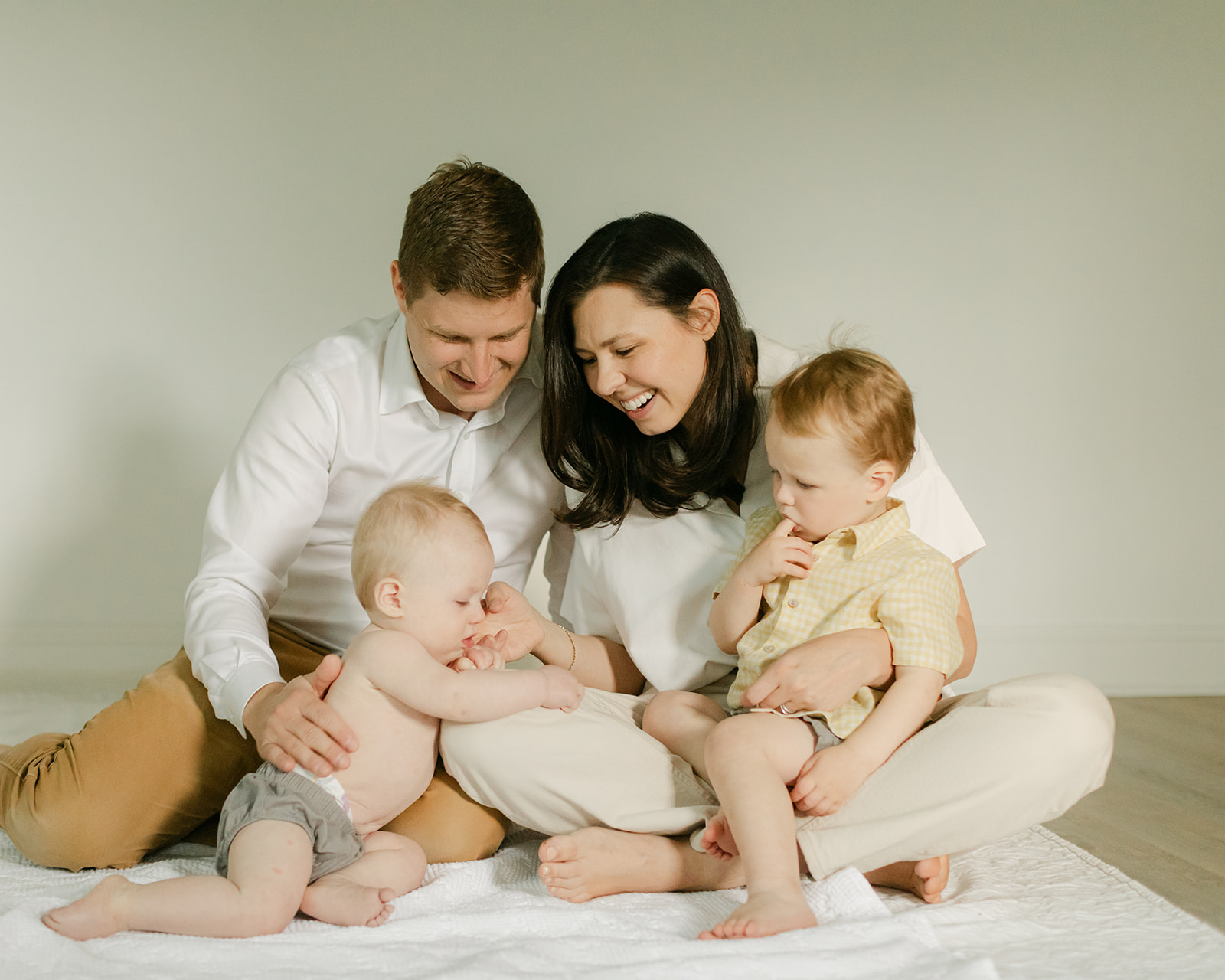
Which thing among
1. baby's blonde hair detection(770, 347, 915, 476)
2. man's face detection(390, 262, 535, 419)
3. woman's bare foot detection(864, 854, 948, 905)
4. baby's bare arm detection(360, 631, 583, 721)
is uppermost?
man's face detection(390, 262, 535, 419)

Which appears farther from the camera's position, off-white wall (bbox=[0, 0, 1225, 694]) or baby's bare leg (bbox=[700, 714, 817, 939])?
off-white wall (bbox=[0, 0, 1225, 694])

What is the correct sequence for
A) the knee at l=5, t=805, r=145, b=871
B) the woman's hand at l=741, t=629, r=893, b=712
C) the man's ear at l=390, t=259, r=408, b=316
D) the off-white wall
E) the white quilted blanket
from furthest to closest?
the off-white wall < the man's ear at l=390, t=259, r=408, b=316 < the knee at l=5, t=805, r=145, b=871 < the woman's hand at l=741, t=629, r=893, b=712 < the white quilted blanket

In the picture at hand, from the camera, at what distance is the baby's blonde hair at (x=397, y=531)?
136 centimetres

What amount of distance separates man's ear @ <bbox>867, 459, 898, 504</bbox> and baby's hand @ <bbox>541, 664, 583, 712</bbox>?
1.55 feet

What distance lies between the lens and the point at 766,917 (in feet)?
3.65

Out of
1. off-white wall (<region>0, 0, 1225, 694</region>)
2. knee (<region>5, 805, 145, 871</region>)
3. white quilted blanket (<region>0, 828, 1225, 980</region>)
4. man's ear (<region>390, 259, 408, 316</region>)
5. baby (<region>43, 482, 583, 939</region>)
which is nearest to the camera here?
white quilted blanket (<region>0, 828, 1225, 980</region>)

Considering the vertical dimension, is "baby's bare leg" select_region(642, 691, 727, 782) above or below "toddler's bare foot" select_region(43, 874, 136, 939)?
above

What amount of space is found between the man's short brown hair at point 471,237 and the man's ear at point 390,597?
1.45 ft

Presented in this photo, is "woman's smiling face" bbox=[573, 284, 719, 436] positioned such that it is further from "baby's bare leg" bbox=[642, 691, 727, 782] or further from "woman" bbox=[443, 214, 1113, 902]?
"baby's bare leg" bbox=[642, 691, 727, 782]

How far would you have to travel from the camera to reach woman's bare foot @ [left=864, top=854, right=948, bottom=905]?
51.5 inches

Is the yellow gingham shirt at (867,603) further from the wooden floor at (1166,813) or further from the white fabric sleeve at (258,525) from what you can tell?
the white fabric sleeve at (258,525)

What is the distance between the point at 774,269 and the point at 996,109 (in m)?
0.72

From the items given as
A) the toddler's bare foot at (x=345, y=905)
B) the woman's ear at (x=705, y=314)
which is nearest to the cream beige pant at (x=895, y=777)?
the toddler's bare foot at (x=345, y=905)

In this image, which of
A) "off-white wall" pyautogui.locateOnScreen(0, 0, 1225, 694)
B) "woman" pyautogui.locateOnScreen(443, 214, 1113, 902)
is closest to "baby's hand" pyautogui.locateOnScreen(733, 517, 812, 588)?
"woman" pyautogui.locateOnScreen(443, 214, 1113, 902)
